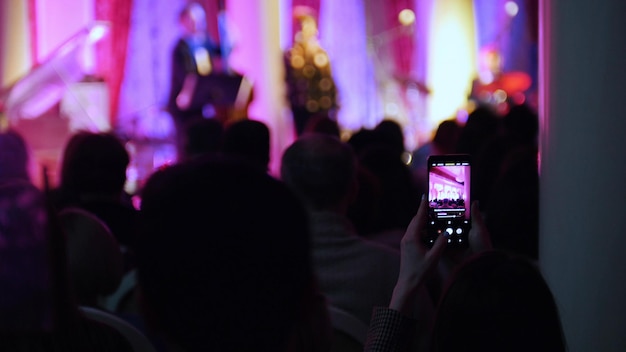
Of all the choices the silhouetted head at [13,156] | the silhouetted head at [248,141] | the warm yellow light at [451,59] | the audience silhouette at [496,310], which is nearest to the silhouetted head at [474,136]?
the silhouetted head at [248,141]

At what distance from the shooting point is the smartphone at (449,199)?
1.86 metres

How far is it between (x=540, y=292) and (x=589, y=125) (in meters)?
1.25

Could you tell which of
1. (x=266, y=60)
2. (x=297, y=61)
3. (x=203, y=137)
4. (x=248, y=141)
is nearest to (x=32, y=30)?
(x=266, y=60)

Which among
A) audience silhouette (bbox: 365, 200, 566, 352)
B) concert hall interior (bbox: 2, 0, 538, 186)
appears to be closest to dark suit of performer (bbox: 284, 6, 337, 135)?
concert hall interior (bbox: 2, 0, 538, 186)

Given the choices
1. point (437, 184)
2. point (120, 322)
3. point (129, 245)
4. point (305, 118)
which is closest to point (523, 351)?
point (437, 184)

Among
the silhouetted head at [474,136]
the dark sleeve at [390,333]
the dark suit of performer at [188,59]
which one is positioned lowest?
the dark sleeve at [390,333]

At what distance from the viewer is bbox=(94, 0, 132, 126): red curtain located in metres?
11.1

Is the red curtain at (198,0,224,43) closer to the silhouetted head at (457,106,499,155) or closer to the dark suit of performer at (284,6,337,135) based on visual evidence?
the dark suit of performer at (284,6,337,135)

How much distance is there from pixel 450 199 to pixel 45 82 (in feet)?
24.7

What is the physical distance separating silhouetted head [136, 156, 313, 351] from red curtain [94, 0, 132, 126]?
10.1m

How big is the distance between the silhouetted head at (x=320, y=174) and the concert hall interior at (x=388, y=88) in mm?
408

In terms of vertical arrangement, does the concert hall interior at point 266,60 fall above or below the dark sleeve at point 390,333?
above

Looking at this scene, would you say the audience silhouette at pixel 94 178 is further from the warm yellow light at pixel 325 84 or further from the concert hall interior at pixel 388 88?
the warm yellow light at pixel 325 84

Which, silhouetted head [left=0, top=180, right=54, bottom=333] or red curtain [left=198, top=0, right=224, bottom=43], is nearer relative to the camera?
silhouetted head [left=0, top=180, right=54, bottom=333]
